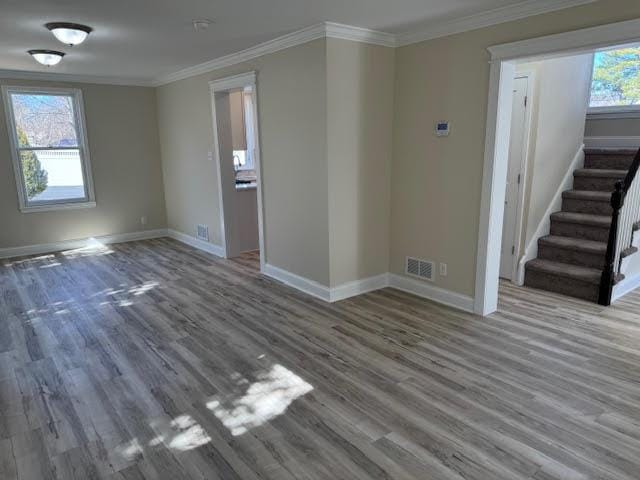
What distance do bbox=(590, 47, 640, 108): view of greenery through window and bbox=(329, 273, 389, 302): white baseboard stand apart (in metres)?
4.46

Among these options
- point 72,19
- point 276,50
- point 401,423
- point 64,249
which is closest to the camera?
point 401,423

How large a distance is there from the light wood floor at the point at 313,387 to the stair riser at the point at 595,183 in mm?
1644

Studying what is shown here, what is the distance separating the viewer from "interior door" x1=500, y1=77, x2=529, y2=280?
441 cm

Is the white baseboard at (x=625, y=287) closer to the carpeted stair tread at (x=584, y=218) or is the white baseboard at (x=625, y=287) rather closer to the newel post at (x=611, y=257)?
the newel post at (x=611, y=257)

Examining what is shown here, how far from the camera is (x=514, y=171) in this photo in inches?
180

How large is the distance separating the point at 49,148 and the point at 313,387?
18.7 ft

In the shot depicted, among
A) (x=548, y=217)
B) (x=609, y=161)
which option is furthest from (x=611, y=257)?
(x=609, y=161)

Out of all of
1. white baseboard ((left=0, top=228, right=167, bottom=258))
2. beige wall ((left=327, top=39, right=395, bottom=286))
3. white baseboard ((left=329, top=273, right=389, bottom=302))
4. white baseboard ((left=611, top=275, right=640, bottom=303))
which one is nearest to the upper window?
white baseboard ((left=611, top=275, right=640, bottom=303))

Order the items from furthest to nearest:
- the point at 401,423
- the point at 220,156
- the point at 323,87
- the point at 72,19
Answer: the point at 220,156
the point at 323,87
the point at 72,19
the point at 401,423

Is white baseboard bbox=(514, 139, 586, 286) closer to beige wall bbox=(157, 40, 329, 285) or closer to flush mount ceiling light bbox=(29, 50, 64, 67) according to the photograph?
beige wall bbox=(157, 40, 329, 285)

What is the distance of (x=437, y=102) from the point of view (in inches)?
153

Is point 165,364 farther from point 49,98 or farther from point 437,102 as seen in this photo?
point 49,98

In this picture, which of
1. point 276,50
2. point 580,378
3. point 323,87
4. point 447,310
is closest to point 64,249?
point 276,50

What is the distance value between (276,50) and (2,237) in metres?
4.77
